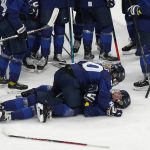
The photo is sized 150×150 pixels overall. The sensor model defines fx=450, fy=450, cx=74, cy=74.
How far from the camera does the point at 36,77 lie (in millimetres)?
5250

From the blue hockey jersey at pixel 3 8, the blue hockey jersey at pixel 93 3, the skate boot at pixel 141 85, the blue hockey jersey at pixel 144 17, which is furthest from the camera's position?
the blue hockey jersey at pixel 93 3

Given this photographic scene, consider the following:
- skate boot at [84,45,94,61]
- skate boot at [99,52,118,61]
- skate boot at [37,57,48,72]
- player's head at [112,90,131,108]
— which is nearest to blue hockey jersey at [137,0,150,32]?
player's head at [112,90,131,108]

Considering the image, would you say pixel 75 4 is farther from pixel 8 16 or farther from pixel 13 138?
pixel 13 138

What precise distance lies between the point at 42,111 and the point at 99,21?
199cm

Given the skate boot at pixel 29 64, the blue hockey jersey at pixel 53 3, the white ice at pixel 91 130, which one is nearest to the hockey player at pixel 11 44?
the skate boot at pixel 29 64

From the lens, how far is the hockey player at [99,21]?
544cm

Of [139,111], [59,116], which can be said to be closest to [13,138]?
[59,116]

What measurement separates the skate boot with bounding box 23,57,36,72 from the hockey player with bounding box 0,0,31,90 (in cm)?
49

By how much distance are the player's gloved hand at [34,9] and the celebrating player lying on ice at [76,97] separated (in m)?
1.37

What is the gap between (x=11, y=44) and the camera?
4699mm

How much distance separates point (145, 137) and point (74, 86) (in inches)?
30.6

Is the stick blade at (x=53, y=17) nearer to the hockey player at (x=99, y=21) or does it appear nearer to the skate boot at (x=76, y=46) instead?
the hockey player at (x=99, y=21)

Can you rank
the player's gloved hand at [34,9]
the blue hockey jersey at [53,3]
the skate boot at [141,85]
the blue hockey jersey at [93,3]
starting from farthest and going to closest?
the blue hockey jersey at [93,3]
the blue hockey jersey at [53,3]
the player's gloved hand at [34,9]
the skate boot at [141,85]

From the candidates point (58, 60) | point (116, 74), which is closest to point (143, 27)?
point (116, 74)
